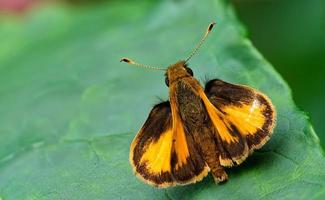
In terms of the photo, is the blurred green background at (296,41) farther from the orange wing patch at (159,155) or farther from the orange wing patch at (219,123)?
the orange wing patch at (159,155)

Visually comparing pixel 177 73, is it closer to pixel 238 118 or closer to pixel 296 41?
pixel 238 118

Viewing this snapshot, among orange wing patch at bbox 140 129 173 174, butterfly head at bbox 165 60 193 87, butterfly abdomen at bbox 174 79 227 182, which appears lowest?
orange wing patch at bbox 140 129 173 174

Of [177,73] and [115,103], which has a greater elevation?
[177,73]

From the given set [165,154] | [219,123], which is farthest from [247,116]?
[165,154]

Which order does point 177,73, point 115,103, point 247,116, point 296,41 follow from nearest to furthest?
point 247,116 < point 177,73 < point 115,103 < point 296,41

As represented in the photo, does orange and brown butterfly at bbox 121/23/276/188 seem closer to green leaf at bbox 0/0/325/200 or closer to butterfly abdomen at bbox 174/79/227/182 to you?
butterfly abdomen at bbox 174/79/227/182

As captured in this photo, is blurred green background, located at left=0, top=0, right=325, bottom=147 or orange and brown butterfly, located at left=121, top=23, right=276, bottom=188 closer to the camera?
orange and brown butterfly, located at left=121, top=23, right=276, bottom=188

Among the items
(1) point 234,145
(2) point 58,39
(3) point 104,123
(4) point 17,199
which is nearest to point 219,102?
(1) point 234,145

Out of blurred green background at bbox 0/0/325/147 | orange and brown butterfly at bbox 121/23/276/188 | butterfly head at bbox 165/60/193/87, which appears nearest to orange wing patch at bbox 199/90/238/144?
orange and brown butterfly at bbox 121/23/276/188
